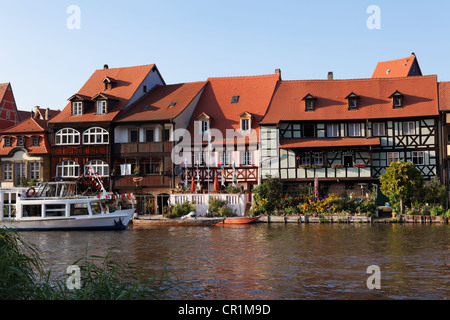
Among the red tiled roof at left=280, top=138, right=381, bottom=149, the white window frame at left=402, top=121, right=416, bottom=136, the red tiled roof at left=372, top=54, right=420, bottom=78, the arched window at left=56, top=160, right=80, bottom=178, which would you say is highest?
the red tiled roof at left=372, top=54, right=420, bottom=78

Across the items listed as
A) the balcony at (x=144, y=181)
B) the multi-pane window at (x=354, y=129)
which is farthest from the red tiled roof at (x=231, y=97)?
the multi-pane window at (x=354, y=129)

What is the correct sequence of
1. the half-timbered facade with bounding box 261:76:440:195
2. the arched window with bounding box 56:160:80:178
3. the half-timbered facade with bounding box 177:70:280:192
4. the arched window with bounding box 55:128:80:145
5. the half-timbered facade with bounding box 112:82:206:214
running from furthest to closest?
the arched window with bounding box 55:128:80:145 → the arched window with bounding box 56:160:80:178 → the half-timbered facade with bounding box 112:82:206:214 → the half-timbered facade with bounding box 177:70:280:192 → the half-timbered facade with bounding box 261:76:440:195

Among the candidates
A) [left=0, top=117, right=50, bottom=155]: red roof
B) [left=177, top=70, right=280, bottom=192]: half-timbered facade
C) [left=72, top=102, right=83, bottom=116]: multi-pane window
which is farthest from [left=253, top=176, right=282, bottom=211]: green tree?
[left=0, top=117, right=50, bottom=155]: red roof

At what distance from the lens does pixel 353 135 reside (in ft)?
146

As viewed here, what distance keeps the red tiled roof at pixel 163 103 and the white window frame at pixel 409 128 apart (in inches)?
723

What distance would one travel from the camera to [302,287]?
16281 mm

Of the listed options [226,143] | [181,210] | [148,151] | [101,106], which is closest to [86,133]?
[101,106]

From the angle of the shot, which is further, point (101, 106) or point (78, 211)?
point (101, 106)

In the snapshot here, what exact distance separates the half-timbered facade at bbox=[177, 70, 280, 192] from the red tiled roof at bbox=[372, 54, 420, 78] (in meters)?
16.0

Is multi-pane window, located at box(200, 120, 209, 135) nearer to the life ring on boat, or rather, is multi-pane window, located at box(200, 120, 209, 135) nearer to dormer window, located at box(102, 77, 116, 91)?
dormer window, located at box(102, 77, 116, 91)

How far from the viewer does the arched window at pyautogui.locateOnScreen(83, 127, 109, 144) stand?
48.4 m

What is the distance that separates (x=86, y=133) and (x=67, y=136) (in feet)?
5.89

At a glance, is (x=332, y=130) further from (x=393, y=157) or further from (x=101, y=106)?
(x=101, y=106)

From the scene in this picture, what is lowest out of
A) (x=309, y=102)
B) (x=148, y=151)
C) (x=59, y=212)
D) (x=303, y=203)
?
(x=59, y=212)
